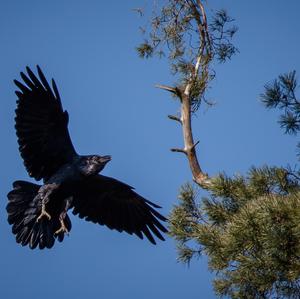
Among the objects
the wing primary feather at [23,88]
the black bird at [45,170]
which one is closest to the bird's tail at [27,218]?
the black bird at [45,170]

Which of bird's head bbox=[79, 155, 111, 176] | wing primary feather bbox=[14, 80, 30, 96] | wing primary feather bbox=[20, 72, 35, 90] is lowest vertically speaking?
bird's head bbox=[79, 155, 111, 176]

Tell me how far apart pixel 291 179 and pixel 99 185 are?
3.28 metres

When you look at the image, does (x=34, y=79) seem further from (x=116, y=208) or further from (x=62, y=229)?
(x=116, y=208)

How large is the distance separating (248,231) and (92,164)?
308 centimetres

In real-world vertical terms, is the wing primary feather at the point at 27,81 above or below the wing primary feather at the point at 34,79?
below

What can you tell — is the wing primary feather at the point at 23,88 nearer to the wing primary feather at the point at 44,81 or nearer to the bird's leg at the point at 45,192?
the wing primary feather at the point at 44,81

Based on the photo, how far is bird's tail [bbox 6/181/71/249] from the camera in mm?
7047

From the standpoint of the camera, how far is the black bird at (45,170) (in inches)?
268

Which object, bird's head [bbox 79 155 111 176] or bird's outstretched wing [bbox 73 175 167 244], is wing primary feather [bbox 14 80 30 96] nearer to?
bird's head [bbox 79 155 111 176]

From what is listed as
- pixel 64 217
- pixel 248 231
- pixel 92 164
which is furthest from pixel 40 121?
pixel 248 231

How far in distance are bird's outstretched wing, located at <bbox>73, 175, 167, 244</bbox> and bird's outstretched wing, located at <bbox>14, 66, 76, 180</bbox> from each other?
0.82m

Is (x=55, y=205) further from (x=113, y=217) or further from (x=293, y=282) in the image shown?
(x=293, y=282)

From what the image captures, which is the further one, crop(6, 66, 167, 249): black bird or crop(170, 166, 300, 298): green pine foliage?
crop(6, 66, 167, 249): black bird

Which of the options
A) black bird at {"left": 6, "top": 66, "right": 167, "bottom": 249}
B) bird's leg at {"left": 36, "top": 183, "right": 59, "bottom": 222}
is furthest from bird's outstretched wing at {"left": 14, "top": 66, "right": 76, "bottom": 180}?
bird's leg at {"left": 36, "top": 183, "right": 59, "bottom": 222}
